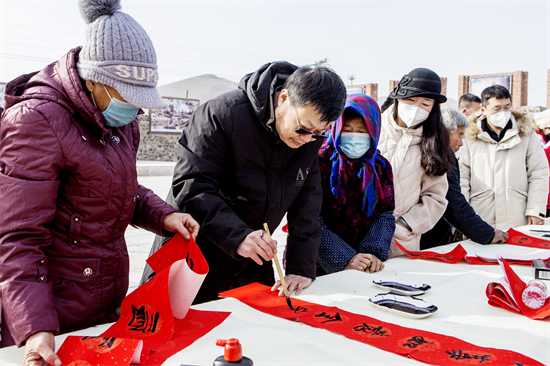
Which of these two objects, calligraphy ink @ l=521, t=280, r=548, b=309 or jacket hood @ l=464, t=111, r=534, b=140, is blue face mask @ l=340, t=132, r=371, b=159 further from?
jacket hood @ l=464, t=111, r=534, b=140

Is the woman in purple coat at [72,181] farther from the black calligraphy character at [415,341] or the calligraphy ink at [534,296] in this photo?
the calligraphy ink at [534,296]

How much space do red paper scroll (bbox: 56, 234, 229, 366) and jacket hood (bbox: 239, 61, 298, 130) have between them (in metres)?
0.56

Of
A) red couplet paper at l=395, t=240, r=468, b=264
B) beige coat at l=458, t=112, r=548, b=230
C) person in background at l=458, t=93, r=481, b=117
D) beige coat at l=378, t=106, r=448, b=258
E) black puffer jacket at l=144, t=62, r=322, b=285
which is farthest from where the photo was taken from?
person in background at l=458, t=93, r=481, b=117

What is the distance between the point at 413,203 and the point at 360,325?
1.19 meters

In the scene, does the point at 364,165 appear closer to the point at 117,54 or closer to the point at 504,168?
the point at 117,54

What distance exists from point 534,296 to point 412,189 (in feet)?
3.11

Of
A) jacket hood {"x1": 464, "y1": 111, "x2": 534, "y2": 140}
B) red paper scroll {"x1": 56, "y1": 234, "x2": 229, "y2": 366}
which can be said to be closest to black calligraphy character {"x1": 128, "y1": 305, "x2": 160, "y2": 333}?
red paper scroll {"x1": 56, "y1": 234, "x2": 229, "y2": 366}

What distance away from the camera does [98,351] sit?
103 centimetres

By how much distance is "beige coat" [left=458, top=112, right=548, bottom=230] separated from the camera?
330 cm

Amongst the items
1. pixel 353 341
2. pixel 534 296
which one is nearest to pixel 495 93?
pixel 534 296

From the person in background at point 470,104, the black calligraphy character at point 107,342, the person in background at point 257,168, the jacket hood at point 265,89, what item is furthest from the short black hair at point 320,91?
the person in background at point 470,104

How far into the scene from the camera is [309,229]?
179 cm

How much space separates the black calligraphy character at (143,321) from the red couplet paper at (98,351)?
0.13m

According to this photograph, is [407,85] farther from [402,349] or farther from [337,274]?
[402,349]
